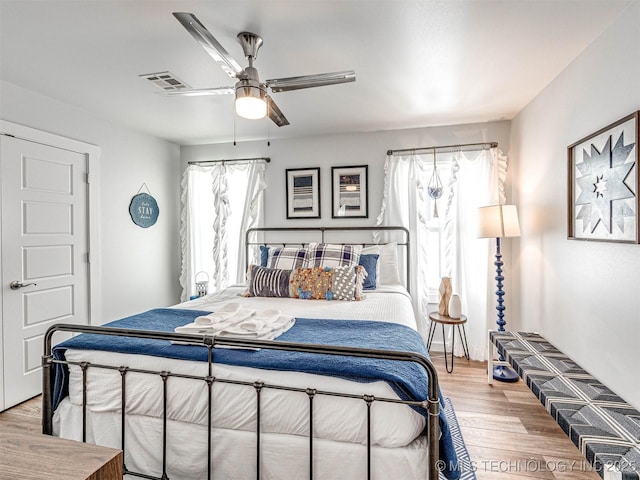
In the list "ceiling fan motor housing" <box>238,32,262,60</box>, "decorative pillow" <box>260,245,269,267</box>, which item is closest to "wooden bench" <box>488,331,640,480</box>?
"decorative pillow" <box>260,245,269,267</box>

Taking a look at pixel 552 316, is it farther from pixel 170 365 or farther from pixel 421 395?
pixel 170 365

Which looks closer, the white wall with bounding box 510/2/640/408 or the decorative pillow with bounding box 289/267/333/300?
the white wall with bounding box 510/2/640/408

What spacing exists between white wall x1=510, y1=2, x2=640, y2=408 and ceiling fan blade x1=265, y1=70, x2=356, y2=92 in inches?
57.9

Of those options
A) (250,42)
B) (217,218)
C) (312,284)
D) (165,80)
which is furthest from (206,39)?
(217,218)

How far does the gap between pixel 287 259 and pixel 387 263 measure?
1.03m

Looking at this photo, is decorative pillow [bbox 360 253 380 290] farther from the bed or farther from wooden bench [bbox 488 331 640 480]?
the bed

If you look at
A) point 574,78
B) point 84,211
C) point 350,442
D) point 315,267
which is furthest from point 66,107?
point 574,78

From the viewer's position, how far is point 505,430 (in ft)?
7.47

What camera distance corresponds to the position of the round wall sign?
12.6 ft

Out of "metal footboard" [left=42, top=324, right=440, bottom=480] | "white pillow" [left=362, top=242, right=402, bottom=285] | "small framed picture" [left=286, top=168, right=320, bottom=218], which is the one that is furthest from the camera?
"small framed picture" [left=286, top=168, right=320, bottom=218]

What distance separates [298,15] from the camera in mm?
1845

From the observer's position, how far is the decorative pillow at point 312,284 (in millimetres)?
2861

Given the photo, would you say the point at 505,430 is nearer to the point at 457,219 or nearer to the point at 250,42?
the point at 457,219

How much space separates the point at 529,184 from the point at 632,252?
5.11ft
